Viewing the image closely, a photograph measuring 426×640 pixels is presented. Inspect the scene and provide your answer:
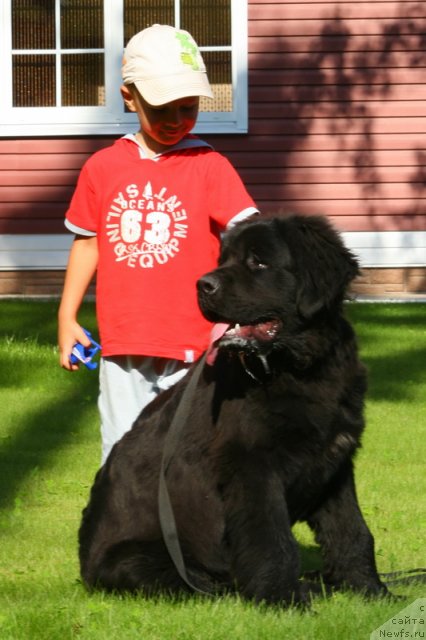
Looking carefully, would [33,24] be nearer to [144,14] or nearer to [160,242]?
[144,14]

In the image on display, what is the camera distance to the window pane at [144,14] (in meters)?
15.9

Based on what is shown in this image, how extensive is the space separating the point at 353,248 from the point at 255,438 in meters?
11.5

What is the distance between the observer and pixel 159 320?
5.51 m

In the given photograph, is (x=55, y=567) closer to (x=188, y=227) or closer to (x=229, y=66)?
(x=188, y=227)

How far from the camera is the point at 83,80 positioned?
16.0 metres

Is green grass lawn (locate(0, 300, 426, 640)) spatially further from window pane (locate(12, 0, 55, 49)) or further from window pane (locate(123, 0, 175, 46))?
window pane (locate(123, 0, 175, 46))

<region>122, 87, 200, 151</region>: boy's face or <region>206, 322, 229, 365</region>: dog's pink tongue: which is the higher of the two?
<region>122, 87, 200, 151</region>: boy's face

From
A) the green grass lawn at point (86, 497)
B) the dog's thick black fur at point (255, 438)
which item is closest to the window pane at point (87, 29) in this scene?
the green grass lawn at point (86, 497)

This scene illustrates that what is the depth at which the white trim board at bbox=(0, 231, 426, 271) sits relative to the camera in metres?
15.9

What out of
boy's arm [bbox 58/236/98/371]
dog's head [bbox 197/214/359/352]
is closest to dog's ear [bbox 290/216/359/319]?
dog's head [bbox 197/214/359/352]

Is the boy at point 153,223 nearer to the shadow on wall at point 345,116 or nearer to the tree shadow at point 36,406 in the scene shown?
the tree shadow at point 36,406

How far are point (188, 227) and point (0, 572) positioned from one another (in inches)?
66.0

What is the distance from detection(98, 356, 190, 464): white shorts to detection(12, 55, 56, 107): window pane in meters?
10.8

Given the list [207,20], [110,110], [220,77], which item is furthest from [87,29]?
[220,77]
